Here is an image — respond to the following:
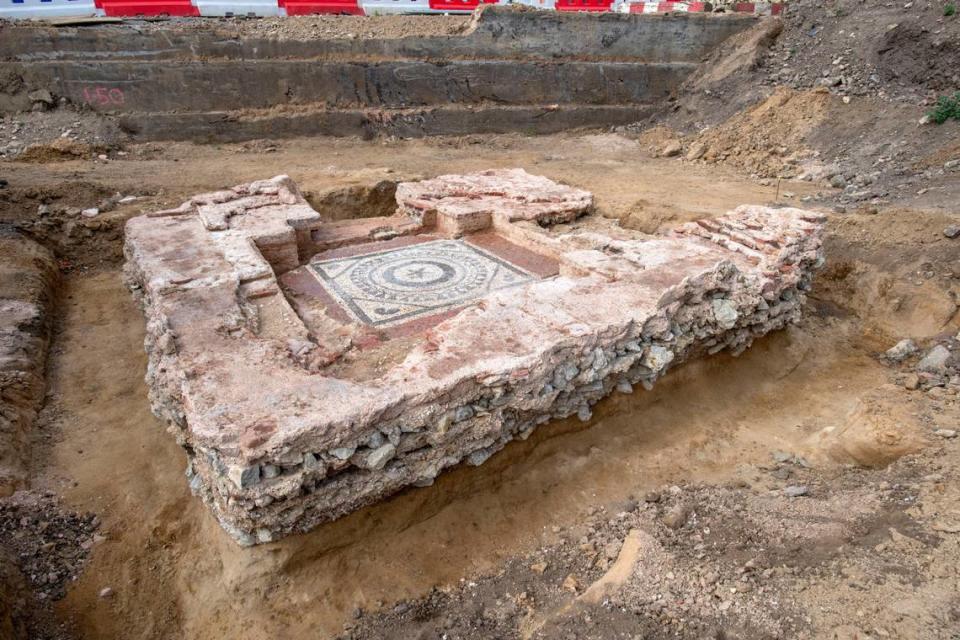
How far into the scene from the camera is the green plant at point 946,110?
7.81 m

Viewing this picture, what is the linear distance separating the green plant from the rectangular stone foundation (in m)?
4.58

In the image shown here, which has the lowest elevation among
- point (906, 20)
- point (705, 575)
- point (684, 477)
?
point (684, 477)

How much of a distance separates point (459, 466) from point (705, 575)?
1.51m

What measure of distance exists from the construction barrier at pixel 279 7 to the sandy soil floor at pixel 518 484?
6993 mm

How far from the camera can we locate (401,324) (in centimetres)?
432

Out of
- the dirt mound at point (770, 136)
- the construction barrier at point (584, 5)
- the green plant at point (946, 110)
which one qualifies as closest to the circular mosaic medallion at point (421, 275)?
the dirt mound at point (770, 136)

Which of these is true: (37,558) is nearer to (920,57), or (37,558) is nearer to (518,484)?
(518,484)

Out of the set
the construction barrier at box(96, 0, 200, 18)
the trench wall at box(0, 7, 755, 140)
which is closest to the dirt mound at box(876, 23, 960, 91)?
the trench wall at box(0, 7, 755, 140)

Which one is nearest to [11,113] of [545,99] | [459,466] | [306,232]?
[306,232]

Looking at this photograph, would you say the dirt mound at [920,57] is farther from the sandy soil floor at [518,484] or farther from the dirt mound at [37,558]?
the dirt mound at [37,558]

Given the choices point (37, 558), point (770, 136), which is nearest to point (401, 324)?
point (37, 558)

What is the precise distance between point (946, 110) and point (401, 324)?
883 cm

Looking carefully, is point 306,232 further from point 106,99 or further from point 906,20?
point 906,20

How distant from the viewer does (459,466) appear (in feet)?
11.2
